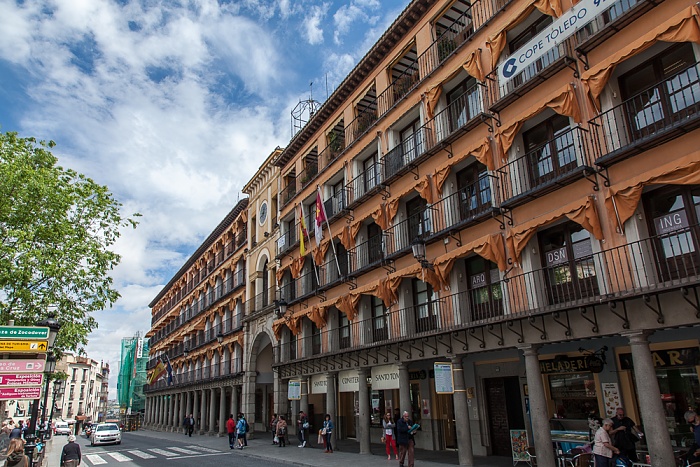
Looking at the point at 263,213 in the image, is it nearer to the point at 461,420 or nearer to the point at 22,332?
the point at 22,332

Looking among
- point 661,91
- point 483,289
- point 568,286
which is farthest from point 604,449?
point 661,91

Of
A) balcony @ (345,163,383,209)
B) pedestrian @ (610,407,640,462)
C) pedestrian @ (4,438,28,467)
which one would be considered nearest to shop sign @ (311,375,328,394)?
balcony @ (345,163,383,209)

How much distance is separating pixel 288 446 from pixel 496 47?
2096 centimetres

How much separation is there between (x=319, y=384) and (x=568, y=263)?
1498 cm

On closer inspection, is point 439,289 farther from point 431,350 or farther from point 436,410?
point 436,410

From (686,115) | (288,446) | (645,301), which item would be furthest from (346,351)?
(686,115)

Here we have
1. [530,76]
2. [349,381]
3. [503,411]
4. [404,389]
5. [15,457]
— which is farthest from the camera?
[349,381]

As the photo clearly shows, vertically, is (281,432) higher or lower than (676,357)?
lower

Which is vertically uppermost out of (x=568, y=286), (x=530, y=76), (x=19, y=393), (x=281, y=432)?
(x=530, y=76)

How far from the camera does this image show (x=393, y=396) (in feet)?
77.8

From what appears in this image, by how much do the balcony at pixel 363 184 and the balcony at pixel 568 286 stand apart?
18.1 ft

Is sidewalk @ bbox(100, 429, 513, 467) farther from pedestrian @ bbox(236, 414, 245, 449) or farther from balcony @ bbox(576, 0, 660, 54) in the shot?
balcony @ bbox(576, 0, 660, 54)

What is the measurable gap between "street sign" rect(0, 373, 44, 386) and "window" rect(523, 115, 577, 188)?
14902 millimetres

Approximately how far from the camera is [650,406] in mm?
10523
